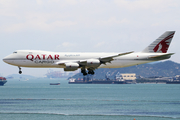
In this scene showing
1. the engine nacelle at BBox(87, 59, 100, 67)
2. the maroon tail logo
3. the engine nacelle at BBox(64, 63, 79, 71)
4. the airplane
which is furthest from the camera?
the maroon tail logo

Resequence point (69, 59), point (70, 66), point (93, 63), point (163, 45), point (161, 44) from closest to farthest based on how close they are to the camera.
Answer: point (70, 66) < point (93, 63) < point (69, 59) < point (163, 45) < point (161, 44)

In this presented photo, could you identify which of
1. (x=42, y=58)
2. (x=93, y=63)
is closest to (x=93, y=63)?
(x=93, y=63)

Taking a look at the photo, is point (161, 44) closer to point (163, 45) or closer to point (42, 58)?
point (163, 45)

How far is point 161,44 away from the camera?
8388 centimetres

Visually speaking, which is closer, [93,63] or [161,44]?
[93,63]

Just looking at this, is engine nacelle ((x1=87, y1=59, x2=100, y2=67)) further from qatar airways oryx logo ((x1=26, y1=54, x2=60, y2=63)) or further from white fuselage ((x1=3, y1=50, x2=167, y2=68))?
qatar airways oryx logo ((x1=26, y1=54, x2=60, y2=63))

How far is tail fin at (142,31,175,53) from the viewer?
83250 millimetres

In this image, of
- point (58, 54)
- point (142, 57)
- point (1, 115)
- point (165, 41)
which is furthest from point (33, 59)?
point (1, 115)

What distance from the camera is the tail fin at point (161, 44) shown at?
3278 inches

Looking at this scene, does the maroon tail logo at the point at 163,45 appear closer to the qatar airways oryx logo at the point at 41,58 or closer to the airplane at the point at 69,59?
the airplane at the point at 69,59

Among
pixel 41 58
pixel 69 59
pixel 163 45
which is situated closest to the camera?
pixel 41 58

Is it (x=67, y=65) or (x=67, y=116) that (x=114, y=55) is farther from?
(x=67, y=116)

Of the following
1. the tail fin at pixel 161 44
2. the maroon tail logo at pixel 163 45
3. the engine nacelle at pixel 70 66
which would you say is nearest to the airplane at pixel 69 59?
the engine nacelle at pixel 70 66

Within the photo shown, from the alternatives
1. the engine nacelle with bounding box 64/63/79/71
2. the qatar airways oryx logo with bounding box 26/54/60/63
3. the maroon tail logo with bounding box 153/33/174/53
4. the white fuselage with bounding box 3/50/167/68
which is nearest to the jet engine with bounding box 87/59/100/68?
the white fuselage with bounding box 3/50/167/68
